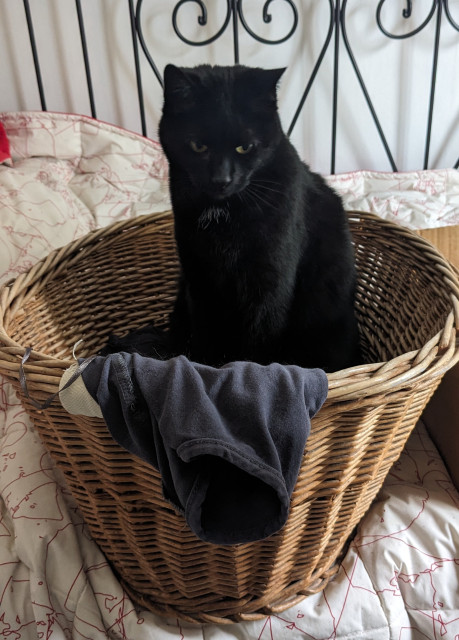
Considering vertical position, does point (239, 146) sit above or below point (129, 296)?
above

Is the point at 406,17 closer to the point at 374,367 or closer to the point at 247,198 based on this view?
the point at 247,198

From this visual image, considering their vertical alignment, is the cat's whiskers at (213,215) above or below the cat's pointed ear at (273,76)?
below

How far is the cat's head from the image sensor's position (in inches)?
35.2

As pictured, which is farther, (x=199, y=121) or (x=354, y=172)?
(x=354, y=172)

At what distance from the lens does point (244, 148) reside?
915 millimetres

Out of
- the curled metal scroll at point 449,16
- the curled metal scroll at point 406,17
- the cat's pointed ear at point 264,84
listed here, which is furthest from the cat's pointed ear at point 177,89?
the curled metal scroll at point 449,16

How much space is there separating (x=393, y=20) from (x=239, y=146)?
3.71ft

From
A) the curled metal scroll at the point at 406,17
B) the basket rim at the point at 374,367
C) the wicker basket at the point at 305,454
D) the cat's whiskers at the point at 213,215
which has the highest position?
the curled metal scroll at the point at 406,17

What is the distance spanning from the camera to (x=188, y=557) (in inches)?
30.6

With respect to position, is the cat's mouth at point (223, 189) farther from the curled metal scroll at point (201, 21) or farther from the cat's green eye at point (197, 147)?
the curled metal scroll at point (201, 21)

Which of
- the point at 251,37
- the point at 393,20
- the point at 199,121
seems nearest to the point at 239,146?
the point at 199,121

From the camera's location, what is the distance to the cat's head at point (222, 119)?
0.89m

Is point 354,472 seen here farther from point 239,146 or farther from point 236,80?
point 236,80

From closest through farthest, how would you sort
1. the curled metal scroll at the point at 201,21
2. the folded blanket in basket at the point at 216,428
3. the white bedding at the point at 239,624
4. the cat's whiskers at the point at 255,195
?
the folded blanket in basket at the point at 216,428 < the white bedding at the point at 239,624 < the cat's whiskers at the point at 255,195 < the curled metal scroll at the point at 201,21
